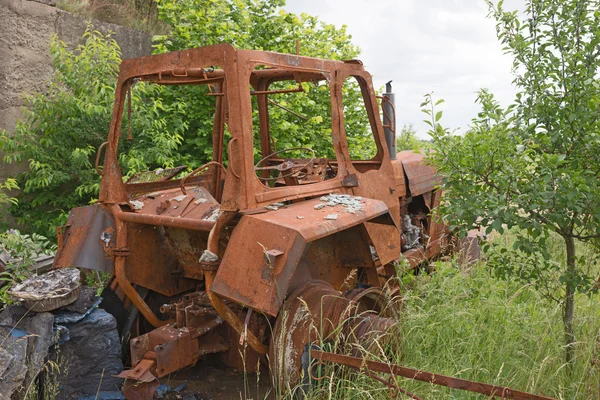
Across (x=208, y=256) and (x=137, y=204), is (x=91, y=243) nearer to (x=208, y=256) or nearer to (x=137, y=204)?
(x=137, y=204)

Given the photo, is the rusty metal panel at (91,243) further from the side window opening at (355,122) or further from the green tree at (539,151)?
the side window opening at (355,122)

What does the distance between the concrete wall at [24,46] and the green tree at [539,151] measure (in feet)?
16.7

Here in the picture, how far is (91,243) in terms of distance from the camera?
11.4ft

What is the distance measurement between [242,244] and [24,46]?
501 cm

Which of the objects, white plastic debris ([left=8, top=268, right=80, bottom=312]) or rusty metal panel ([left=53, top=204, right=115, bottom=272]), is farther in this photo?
rusty metal panel ([left=53, top=204, right=115, bottom=272])

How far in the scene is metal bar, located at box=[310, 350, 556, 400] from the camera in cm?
221

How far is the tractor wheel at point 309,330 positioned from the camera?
2.85 m

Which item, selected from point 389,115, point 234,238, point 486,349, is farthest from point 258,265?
point 389,115

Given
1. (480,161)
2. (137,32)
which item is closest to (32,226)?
(137,32)

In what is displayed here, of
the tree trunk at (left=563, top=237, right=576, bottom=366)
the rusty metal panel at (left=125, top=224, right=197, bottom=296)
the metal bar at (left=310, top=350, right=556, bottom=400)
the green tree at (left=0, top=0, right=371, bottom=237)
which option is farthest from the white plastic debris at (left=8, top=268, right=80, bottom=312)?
the tree trunk at (left=563, top=237, right=576, bottom=366)

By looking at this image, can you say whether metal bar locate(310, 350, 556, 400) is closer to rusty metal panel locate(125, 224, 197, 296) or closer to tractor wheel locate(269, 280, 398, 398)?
tractor wheel locate(269, 280, 398, 398)

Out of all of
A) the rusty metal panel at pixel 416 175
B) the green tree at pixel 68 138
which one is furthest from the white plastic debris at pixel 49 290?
the rusty metal panel at pixel 416 175

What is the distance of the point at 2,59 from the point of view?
611cm

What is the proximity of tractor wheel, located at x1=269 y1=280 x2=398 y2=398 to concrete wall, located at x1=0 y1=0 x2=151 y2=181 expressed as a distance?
187 inches
